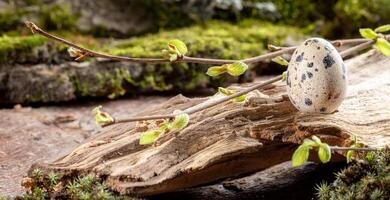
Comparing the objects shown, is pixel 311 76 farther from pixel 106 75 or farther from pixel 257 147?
pixel 106 75

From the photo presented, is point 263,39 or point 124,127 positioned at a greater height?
point 263,39

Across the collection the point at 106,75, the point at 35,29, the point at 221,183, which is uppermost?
the point at 106,75

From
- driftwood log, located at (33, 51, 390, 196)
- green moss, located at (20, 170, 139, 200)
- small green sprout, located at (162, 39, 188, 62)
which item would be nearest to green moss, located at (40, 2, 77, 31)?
driftwood log, located at (33, 51, 390, 196)

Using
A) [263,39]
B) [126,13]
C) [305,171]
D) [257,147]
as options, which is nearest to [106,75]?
[126,13]

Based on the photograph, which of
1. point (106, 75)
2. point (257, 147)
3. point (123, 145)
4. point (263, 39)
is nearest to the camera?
point (257, 147)

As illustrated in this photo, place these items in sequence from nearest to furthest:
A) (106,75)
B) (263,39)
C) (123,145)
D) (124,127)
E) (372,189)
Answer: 1. (372,189)
2. (123,145)
3. (124,127)
4. (106,75)
5. (263,39)

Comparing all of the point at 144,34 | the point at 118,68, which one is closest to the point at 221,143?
the point at 118,68

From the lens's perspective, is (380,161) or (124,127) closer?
(380,161)

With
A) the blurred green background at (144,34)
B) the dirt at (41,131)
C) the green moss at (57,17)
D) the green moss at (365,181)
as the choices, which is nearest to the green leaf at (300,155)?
the green moss at (365,181)

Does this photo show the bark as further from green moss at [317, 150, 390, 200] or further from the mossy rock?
the mossy rock
